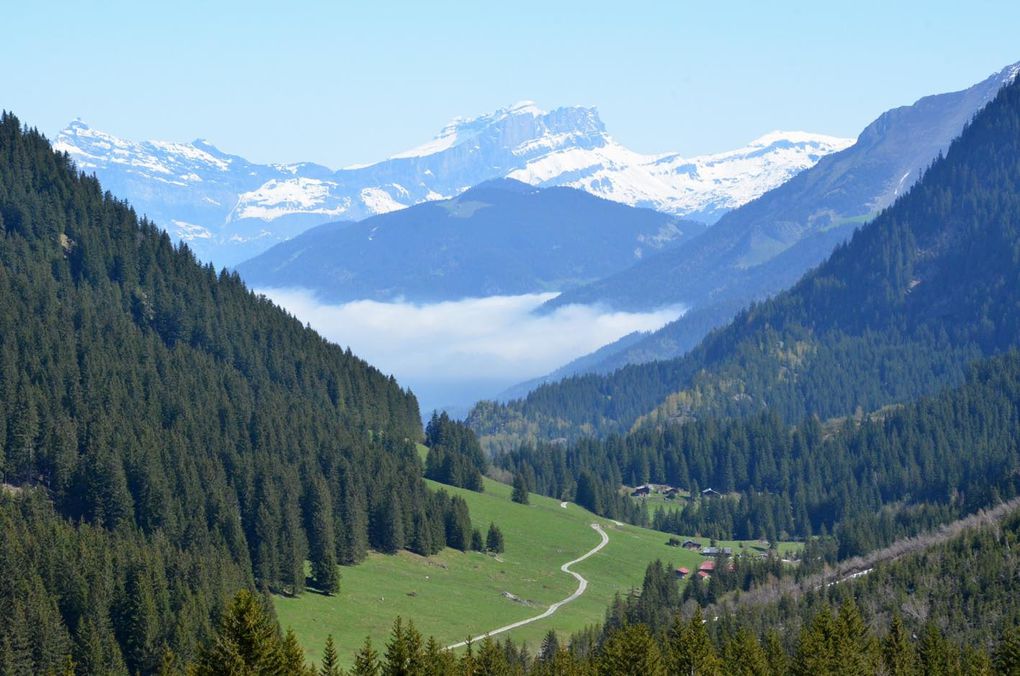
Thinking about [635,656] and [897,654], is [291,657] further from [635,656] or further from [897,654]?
[897,654]

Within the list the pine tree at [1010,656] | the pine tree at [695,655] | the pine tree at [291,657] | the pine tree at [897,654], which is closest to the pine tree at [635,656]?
the pine tree at [695,655]

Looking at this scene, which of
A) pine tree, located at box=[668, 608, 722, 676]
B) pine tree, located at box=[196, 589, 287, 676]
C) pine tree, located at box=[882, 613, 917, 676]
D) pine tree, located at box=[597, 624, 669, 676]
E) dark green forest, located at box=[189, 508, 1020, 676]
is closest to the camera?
pine tree, located at box=[196, 589, 287, 676]

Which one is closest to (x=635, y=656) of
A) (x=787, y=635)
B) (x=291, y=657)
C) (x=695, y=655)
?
(x=695, y=655)

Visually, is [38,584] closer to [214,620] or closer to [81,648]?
[81,648]

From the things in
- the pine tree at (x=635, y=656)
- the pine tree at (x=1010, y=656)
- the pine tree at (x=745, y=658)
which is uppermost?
the pine tree at (x=635, y=656)

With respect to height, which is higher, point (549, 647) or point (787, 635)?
point (549, 647)

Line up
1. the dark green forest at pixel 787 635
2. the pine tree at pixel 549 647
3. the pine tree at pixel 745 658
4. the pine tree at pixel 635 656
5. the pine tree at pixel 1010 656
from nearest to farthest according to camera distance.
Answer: the dark green forest at pixel 787 635 → the pine tree at pixel 635 656 → the pine tree at pixel 1010 656 → the pine tree at pixel 745 658 → the pine tree at pixel 549 647

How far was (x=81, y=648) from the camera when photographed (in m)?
140

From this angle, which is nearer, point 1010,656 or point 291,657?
point 291,657

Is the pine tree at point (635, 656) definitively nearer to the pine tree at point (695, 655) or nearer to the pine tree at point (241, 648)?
the pine tree at point (695, 655)

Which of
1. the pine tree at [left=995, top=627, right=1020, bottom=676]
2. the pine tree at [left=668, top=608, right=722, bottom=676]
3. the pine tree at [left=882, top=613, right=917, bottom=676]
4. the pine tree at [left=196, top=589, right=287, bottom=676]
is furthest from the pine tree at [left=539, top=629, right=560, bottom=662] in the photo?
the pine tree at [left=196, top=589, right=287, bottom=676]

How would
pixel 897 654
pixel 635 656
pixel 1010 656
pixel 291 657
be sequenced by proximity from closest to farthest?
pixel 291 657
pixel 635 656
pixel 1010 656
pixel 897 654

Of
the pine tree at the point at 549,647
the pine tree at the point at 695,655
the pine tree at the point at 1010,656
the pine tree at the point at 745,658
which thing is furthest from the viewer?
the pine tree at the point at 549,647

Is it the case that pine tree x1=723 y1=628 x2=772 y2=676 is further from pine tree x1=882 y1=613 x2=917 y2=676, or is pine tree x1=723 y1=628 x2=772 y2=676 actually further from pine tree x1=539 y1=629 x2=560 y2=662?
pine tree x1=539 y1=629 x2=560 y2=662
